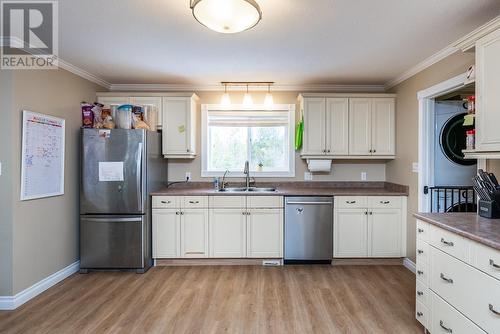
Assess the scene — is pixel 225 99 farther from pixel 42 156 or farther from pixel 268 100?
pixel 42 156

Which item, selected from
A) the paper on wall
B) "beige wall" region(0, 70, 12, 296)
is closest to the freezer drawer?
the paper on wall

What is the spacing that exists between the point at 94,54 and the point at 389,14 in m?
2.74

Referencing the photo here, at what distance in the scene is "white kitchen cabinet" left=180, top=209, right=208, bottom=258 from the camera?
341 centimetres

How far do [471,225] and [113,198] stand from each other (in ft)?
10.8

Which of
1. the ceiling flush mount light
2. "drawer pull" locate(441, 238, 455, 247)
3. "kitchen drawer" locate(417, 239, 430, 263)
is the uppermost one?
the ceiling flush mount light

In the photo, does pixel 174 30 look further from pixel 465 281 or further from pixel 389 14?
pixel 465 281

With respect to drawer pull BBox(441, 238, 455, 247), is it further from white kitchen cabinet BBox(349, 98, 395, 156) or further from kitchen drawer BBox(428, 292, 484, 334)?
white kitchen cabinet BBox(349, 98, 395, 156)

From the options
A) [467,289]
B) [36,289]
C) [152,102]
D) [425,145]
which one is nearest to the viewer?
[467,289]

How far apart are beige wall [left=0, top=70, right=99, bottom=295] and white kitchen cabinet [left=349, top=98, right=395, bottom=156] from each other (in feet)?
11.2

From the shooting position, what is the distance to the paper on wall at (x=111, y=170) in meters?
3.15

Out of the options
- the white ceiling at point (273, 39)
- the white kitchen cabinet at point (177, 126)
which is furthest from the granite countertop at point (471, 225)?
the white kitchen cabinet at point (177, 126)

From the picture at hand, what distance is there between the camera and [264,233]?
134 inches

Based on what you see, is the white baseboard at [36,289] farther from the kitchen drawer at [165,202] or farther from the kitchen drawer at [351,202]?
the kitchen drawer at [351,202]

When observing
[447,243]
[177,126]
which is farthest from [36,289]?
[447,243]
